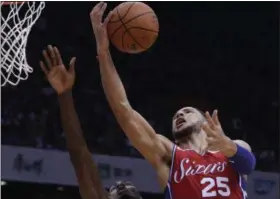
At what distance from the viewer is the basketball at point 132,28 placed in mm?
3412

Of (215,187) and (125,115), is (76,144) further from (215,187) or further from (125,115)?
(215,187)

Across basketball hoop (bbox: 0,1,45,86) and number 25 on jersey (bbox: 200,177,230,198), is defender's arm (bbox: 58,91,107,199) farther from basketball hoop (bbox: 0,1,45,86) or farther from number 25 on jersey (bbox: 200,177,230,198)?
basketball hoop (bbox: 0,1,45,86)

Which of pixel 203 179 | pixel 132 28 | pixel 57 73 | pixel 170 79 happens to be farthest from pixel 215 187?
pixel 170 79

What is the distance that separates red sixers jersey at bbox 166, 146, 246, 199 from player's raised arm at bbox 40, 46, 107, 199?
76 centimetres

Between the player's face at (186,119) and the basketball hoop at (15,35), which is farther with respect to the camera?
the basketball hoop at (15,35)

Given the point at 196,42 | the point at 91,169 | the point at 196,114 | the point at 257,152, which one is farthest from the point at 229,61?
the point at 91,169

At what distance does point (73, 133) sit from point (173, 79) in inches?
343

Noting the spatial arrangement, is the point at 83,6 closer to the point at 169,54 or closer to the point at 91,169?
the point at 169,54

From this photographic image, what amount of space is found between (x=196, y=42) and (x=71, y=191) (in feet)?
10.2

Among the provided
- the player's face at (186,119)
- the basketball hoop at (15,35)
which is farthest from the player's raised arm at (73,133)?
the basketball hoop at (15,35)

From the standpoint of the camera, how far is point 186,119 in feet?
12.2

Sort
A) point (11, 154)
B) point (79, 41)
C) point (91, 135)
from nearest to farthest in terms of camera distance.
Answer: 1. point (11, 154)
2. point (91, 135)
3. point (79, 41)

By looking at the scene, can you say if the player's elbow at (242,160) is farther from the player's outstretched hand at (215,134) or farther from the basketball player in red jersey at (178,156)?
the player's outstretched hand at (215,134)

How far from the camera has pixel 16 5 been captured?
22.1 feet
